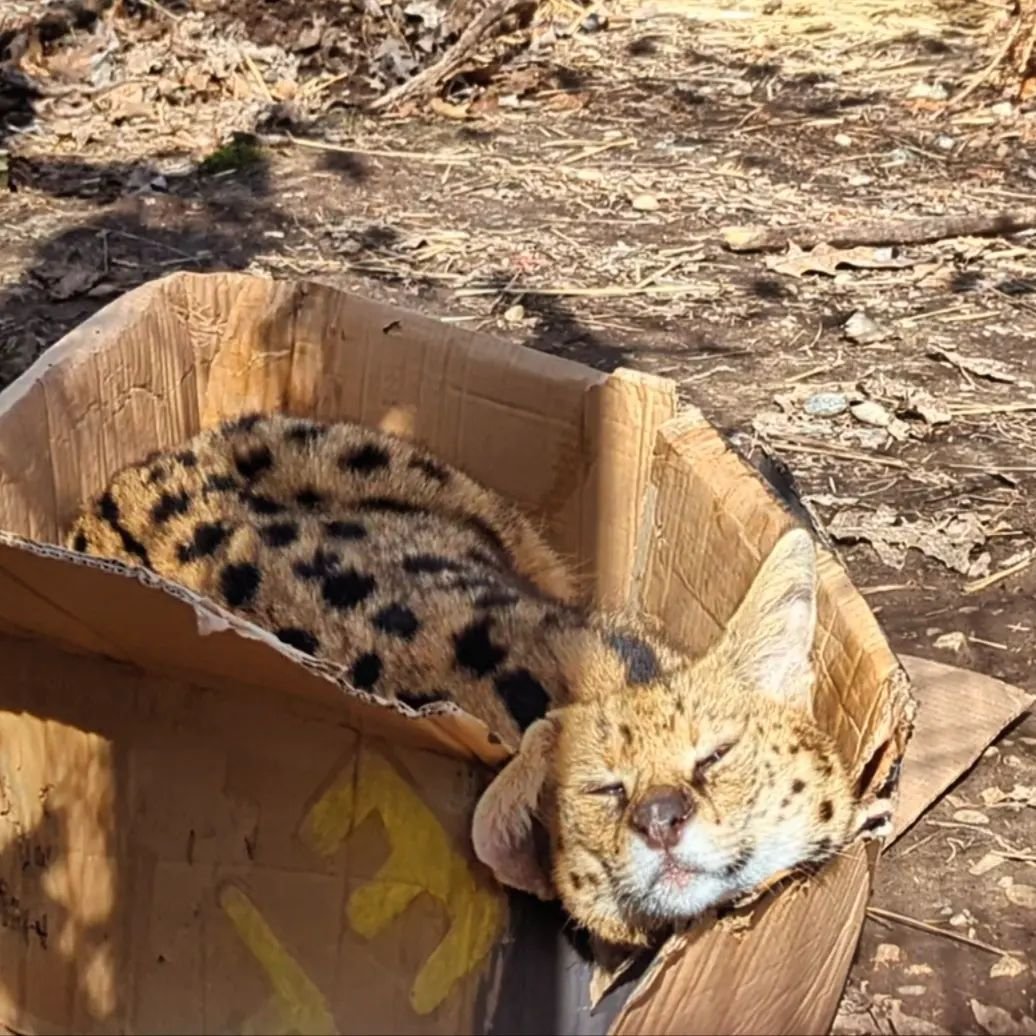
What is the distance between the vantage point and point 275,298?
3.74 meters

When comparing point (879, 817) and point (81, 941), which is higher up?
point (879, 817)

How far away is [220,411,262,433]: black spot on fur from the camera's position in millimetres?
3600

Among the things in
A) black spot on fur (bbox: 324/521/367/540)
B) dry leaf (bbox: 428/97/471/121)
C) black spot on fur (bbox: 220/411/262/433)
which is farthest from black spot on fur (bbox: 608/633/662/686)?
dry leaf (bbox: 428/97/471/121)

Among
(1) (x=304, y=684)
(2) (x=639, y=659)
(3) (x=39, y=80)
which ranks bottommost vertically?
(3) (x=39, y=80)

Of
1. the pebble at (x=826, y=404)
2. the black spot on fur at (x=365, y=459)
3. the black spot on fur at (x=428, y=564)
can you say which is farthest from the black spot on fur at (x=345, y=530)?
the pebble at (x=826, y=404)

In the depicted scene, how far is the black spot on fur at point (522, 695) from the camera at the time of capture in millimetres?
2748

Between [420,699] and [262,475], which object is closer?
[420,699]

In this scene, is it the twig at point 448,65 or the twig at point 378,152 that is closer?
the twig at point 378,152

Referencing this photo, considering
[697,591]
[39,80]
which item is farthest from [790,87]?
[697,591]

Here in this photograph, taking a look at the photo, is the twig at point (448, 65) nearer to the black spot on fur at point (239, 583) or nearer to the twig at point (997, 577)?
the twig at point (997, 577)

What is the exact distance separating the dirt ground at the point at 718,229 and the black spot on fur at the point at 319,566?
3.68ft

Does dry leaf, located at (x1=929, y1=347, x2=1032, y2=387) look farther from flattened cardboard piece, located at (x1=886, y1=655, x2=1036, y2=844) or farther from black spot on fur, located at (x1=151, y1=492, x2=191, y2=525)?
black spot on fur, located at (x1=151, y1=492, x2=191, y2=525)

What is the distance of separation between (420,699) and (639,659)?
0.36 meters

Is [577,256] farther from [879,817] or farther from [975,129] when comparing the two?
[879,817]
